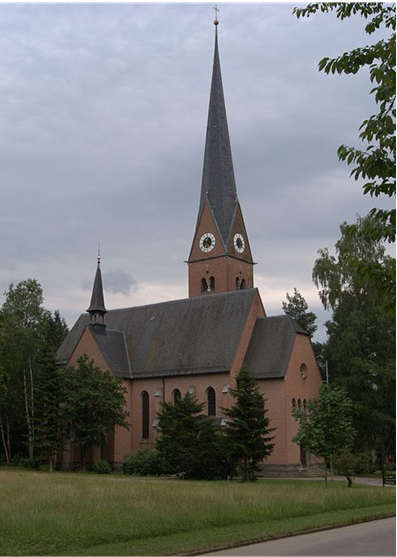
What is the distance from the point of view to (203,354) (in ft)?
171

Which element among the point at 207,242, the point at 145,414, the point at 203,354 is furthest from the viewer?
the point at 207,242

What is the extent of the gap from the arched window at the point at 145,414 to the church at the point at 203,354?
0.26 ft

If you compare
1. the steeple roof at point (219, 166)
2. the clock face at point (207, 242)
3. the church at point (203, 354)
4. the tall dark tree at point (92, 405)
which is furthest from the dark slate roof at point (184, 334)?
the steeple roof at point (219, 166)

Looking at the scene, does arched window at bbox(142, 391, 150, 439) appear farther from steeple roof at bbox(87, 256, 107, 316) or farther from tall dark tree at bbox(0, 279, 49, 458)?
tall dark tree at bbox(0, 279, 49, 458)

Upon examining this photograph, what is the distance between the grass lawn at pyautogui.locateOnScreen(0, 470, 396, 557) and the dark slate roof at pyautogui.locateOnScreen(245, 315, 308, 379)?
2277 cm

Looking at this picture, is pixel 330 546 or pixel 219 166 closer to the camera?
pixel 330 546

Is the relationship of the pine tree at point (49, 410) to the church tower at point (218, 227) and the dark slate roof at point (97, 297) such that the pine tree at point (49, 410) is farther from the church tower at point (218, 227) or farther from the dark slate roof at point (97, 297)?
the church tower at point (218, 227)

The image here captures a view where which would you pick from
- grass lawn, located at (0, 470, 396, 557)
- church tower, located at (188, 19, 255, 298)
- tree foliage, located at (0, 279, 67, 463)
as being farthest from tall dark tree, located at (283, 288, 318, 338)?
grass lawn, located at (0, 470, 396, 557)

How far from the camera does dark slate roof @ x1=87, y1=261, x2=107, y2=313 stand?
58594 mm

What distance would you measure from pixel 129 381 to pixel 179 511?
3664 centimetres

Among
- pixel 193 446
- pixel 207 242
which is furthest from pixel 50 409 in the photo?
pixel 207 242

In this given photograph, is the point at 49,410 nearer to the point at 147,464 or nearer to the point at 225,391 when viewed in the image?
the point at 147,464

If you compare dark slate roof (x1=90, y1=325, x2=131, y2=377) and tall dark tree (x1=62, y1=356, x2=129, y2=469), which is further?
dark slate roof (x1=90, y1=325, x2=131, y2=377)

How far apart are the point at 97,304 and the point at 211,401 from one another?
14460 millimetres
